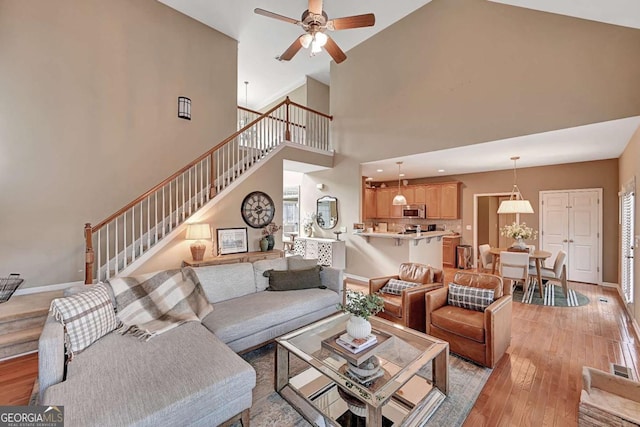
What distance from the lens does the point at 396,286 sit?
3.44m

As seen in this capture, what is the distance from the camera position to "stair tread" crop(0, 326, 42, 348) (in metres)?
2.65

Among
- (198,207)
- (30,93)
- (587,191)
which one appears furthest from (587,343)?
(30,93)

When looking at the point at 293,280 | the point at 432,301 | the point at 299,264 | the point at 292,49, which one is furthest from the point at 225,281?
the point at 292,49

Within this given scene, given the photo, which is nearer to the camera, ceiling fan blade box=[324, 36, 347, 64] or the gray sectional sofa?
the gray sectional sofa

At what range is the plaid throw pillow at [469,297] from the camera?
2822mm

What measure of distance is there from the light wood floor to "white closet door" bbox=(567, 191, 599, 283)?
1.84 m

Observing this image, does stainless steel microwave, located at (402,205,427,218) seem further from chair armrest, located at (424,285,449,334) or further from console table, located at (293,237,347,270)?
chair armrest, located at (424,285,449,334)

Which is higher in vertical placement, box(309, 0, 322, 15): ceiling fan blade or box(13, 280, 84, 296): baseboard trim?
box(309, 0, 322, 15): ceiling fan blade

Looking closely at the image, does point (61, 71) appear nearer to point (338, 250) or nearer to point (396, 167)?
point (338, 250)

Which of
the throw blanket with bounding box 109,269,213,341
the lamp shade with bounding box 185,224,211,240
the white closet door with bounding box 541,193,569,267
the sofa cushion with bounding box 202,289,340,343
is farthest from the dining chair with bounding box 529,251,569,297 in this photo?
the lamp shade with bounding box 185,224,211,240

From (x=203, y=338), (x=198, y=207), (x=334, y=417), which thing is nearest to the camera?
(x=334, y=417)

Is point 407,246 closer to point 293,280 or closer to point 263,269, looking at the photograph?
point 293,280

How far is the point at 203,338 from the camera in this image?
212 cm

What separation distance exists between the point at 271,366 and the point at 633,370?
3.52 m
